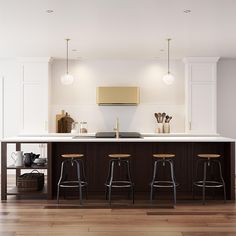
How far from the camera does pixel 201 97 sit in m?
8.34

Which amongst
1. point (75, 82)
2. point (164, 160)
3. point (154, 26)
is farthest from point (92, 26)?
point (75, 82)

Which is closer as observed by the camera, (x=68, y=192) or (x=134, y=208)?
(x=134, y=208)

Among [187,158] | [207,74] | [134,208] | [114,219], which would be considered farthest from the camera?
[207,74]

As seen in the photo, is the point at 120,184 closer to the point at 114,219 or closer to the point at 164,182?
the point at 164,182

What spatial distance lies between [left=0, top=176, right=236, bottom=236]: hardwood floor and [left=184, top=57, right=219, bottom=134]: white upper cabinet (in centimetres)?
278

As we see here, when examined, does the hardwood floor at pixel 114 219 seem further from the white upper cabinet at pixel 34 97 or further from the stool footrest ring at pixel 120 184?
the white upper cabinet at pixel 34 97

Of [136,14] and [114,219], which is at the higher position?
[136,14]

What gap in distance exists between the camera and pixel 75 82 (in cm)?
876

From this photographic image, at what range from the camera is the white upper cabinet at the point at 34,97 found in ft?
27.4

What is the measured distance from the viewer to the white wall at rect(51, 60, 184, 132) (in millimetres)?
8664

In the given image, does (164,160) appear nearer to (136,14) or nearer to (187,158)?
(187,158)

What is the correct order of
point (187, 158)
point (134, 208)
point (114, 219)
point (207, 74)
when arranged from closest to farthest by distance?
point (114, 219) < point (134, 208) < point (187, 158) < point (207, 74)

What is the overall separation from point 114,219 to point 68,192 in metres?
1.54

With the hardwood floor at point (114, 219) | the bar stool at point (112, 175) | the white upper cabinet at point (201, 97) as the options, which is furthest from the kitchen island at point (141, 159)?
the white upper cabinet at point (201, 97)
